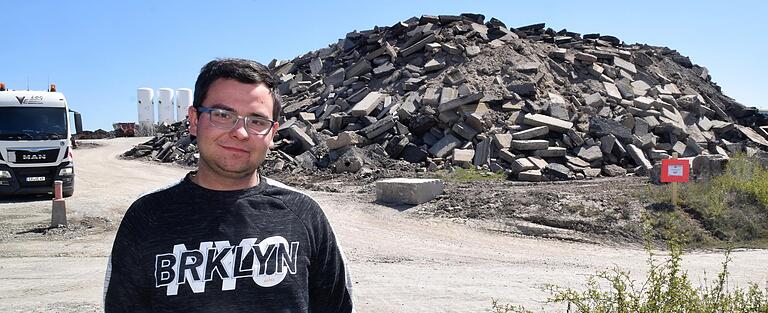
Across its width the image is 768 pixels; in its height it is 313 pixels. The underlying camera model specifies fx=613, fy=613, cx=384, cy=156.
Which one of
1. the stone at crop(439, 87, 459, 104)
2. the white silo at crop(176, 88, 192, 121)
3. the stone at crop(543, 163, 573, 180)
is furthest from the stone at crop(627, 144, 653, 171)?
the white silo at crop(176, 88, 192, 121)

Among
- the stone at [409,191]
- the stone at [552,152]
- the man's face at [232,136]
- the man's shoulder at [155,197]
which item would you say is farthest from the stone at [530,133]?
the man's shoulder at [155,197]

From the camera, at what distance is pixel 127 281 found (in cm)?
205

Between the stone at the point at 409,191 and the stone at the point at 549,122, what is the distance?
683 cm

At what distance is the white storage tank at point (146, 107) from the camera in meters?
48.2

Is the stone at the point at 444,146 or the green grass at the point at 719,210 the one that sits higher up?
the stone at the point at 444,146

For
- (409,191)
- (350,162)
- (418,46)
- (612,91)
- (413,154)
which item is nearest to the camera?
(409,191)

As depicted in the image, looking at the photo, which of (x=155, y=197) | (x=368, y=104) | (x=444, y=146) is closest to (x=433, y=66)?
(x=368, y=104)

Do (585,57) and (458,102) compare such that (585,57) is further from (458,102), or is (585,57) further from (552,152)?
(552,152)

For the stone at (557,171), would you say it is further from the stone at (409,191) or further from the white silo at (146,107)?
the white silo at (146,107)

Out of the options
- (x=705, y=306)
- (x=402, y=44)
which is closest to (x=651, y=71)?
(x=402, y=44)

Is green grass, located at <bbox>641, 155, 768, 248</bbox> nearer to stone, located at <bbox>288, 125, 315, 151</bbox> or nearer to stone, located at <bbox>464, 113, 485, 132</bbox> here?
stone, located at <bbox>464, 113, 485, 132</bbox>

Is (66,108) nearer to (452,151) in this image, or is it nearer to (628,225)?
(452,151)

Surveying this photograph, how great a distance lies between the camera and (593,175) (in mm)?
17594

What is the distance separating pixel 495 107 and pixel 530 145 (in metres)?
3.35
